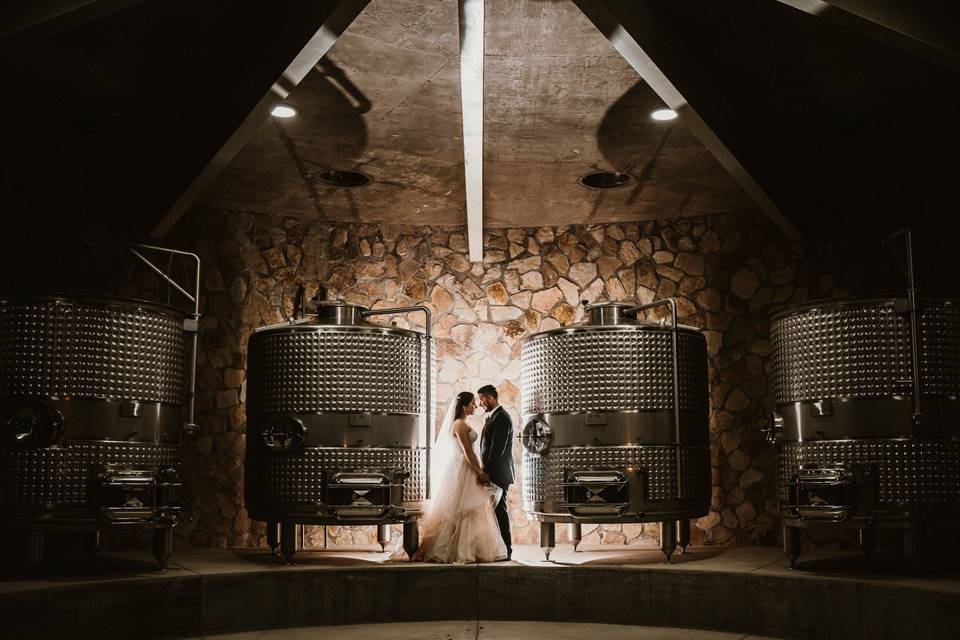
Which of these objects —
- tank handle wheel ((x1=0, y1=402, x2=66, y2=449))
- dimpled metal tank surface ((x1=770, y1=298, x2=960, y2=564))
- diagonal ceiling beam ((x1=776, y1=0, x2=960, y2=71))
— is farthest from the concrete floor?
diagonal ceiling beam ((x1=776, y1=0, x2=960, y2=71))

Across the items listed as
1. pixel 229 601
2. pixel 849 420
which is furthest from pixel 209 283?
pixel 849 420

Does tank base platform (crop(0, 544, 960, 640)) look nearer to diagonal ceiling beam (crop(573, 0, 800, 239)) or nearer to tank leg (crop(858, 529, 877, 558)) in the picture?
tank leg (crop(858, 529, 877, 558))

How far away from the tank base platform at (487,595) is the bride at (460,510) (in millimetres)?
328

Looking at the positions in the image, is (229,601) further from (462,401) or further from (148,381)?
(462,401)

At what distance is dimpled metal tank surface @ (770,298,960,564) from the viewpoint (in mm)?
7449

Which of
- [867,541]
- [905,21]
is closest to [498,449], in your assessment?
[867,541]

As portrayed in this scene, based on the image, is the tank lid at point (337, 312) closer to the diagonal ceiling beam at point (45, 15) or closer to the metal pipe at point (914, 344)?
the diagonal ceiling beam at point (45, 15)

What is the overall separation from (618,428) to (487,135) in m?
3.09

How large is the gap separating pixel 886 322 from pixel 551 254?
470 cm

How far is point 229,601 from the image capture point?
7.52m

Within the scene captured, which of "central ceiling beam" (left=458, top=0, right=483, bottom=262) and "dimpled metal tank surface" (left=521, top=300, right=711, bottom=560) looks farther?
"dimpled metal tank surface" (left=521, top=300, right=711, bottom=560)

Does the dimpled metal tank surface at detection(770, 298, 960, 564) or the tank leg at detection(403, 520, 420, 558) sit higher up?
the dimpled metal tank surface at detection(770, 298, 960, 564)

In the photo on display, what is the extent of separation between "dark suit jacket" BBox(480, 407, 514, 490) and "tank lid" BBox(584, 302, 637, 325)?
139 centimetres

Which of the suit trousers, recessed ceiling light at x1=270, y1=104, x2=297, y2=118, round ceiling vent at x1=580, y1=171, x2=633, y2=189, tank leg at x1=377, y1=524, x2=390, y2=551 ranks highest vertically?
recessed ceiling light at x1=270, y1=104, x2=297, y2=118
